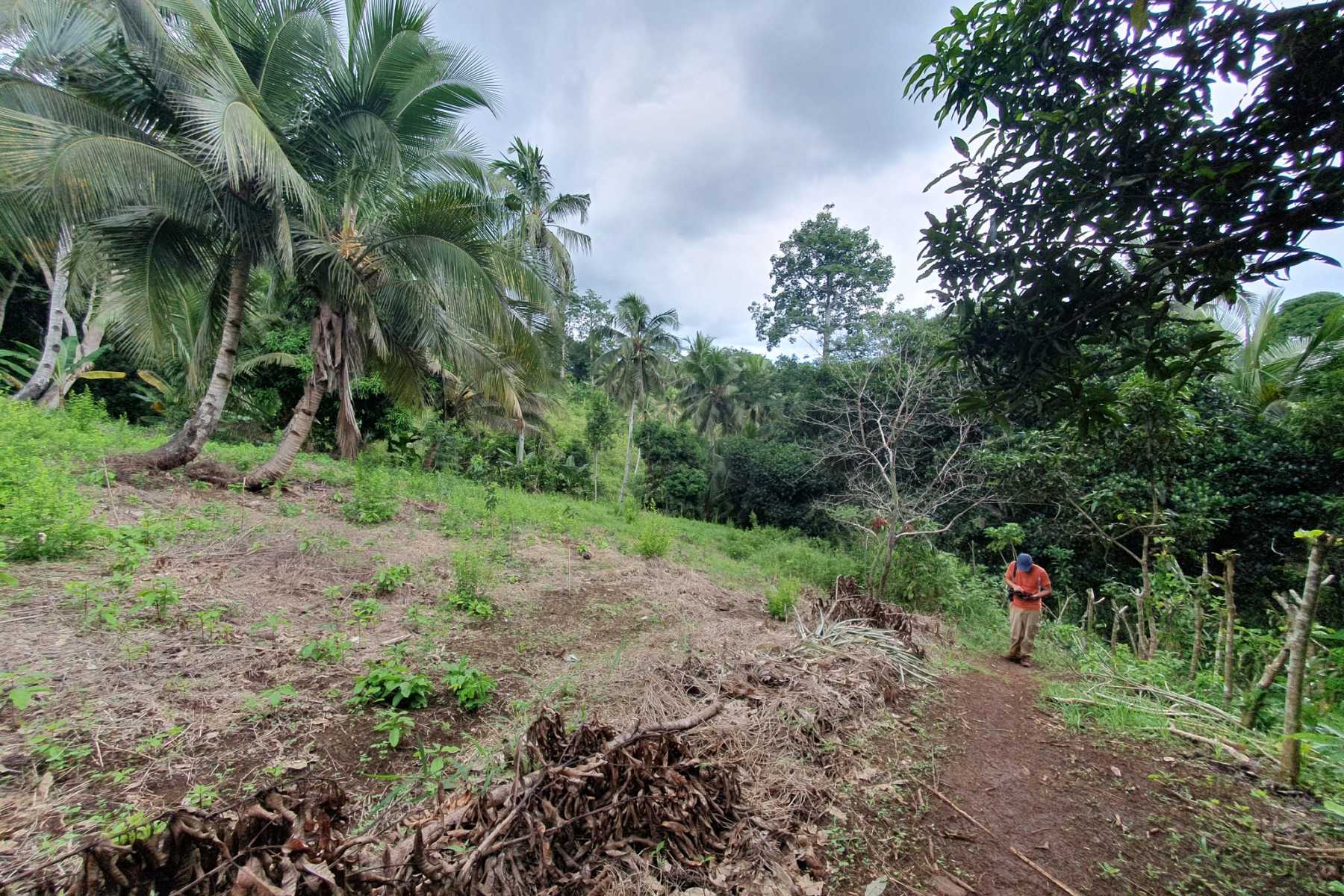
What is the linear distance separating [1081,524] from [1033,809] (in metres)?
9.50

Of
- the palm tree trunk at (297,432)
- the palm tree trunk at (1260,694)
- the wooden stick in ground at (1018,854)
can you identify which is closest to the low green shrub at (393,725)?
the wooden stick in ground at (1018,854)

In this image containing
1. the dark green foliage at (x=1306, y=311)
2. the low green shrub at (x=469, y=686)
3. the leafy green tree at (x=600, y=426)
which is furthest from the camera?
the leafy green tree at (x=600, y=426)

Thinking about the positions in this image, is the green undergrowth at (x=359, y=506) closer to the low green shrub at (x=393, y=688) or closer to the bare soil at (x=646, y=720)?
the bare soil at (x=646, y=720)

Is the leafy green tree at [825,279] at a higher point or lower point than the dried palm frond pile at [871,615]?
higher

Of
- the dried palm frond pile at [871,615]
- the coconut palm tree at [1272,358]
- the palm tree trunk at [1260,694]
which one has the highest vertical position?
the coconut palm tree at [1272,358]

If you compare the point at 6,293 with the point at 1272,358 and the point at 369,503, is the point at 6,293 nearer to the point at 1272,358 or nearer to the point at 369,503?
the point at 369,503

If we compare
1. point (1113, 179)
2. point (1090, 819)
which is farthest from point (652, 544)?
point (1113, 179)

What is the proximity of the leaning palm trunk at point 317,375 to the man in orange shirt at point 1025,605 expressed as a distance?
32.1ft

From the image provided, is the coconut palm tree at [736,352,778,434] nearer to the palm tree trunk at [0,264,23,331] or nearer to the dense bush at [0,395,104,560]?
the dense bush at [0,395,104,560]

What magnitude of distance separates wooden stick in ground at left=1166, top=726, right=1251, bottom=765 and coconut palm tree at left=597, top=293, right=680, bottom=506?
18.2 m

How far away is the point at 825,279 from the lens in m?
30.3

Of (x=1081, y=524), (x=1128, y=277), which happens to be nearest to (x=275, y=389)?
(x=1128, y=277)

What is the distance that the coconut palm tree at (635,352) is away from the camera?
21.5 meters

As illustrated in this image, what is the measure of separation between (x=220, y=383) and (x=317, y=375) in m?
1.16
